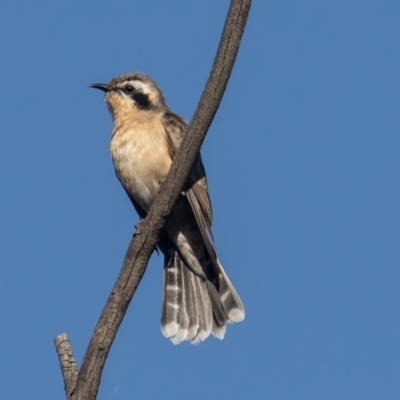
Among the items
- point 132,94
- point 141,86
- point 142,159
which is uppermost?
point 141,86

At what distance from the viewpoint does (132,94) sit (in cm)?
1055

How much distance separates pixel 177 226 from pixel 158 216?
9.05 feet

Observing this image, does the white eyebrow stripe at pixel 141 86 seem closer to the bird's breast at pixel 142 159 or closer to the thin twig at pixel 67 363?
the bird's breast at pixel 142 159

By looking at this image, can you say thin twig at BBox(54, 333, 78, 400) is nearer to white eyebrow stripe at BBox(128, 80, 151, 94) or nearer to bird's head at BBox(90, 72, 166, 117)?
bird's head at BBox(90, 72, 166, 117)

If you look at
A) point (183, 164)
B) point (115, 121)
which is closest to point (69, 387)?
point (183, 164)

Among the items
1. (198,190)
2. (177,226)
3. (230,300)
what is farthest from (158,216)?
(230,300)

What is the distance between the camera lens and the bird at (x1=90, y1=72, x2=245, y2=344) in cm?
955

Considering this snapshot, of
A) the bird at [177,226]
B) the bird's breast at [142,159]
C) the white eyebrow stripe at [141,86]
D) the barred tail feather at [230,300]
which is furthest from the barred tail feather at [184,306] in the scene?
the white eyebrow stripe at [141,86]

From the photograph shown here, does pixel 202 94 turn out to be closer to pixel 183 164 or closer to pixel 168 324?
pixel 183 164

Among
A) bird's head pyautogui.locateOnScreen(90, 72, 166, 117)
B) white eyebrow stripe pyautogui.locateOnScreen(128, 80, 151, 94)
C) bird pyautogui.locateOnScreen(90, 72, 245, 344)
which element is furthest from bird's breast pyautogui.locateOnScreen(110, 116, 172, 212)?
white eyebrow stripe pyautogui.locateOnScreen(128, 80, 151, 94)

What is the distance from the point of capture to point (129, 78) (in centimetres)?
1070

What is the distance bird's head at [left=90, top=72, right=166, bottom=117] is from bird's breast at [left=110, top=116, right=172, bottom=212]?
44 cm

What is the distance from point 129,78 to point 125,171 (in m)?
1.44

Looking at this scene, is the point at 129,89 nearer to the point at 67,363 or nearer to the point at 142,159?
the point at 142,159
